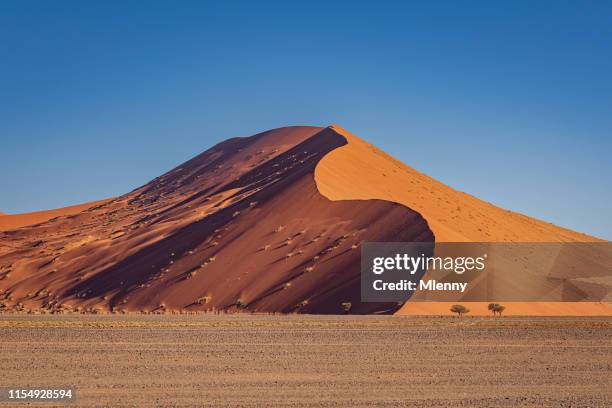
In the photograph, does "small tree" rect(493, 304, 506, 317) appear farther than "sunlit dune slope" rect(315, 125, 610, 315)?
No

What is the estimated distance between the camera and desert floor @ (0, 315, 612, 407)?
15.4 metres

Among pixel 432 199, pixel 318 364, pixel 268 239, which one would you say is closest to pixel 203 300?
pixel 268 239

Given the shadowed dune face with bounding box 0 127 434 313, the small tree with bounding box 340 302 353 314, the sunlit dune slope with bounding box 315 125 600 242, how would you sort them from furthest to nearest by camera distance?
1. the sunlit dune slope with bounding box 315 125 600 242
2. the shadowed dune face with bounding box 0 127 434 313
3. the small tree with bounding box 340 302 353 314

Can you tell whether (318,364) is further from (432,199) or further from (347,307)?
(432,199)

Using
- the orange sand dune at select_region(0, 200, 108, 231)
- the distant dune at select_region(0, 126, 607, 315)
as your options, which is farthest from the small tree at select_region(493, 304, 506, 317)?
the orange sand dune at select_region(0, 200, 108, 231)

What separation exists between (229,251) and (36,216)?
2778 inches

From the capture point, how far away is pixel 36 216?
118m

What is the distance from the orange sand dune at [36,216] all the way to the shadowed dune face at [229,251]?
23.3 metres

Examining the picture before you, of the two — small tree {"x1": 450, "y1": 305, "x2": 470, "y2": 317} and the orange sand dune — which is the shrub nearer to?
small tree {"x1": 450, "y1": 305, "x2": 470, "y2": 317}

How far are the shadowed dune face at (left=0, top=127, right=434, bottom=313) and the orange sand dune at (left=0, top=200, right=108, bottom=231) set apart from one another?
76.6 ft

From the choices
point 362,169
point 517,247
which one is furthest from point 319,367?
point 362,169

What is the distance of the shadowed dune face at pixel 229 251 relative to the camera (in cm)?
4722

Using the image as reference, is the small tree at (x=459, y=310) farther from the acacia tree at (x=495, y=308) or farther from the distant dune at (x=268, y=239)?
the acacia tree at (x=495, y=308)

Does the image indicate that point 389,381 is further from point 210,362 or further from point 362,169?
point 362,169
